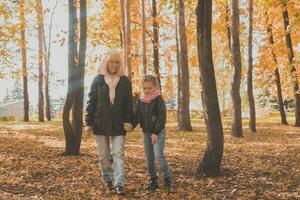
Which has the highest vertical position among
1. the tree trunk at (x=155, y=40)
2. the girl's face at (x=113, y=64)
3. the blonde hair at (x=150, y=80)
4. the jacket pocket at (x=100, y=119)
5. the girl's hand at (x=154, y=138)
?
the tree trunk at (x=155, y=40)

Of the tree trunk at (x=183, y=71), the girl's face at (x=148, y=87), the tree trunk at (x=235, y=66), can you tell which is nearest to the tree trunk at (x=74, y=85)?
the girl's face at (x=148, y=87)

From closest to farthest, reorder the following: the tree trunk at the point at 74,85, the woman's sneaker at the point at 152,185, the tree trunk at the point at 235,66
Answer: the woman's sneaker at the point at 152,185, the tree trunk at the point at 74,85, the tree trunk at the point at 235,66

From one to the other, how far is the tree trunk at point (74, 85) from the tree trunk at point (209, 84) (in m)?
3.98

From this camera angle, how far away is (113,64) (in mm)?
6961

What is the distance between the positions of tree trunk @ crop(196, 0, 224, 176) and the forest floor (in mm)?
541

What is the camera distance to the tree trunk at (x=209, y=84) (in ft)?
26.0

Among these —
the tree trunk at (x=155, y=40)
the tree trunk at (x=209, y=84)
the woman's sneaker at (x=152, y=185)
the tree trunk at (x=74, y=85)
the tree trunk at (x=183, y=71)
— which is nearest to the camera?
the woman's sneaker at (x=152, y=185)

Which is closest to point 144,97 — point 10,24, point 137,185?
Answer: point 137,185

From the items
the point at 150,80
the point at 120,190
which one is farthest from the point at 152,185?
the point at 150,80

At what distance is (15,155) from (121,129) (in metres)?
5.62

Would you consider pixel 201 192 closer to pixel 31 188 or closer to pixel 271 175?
pixel 271 175

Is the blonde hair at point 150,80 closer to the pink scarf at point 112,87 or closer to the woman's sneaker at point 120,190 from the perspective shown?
the pink scarf at point 112,87

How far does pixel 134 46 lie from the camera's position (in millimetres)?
27672

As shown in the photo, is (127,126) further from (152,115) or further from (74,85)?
(74,85)
